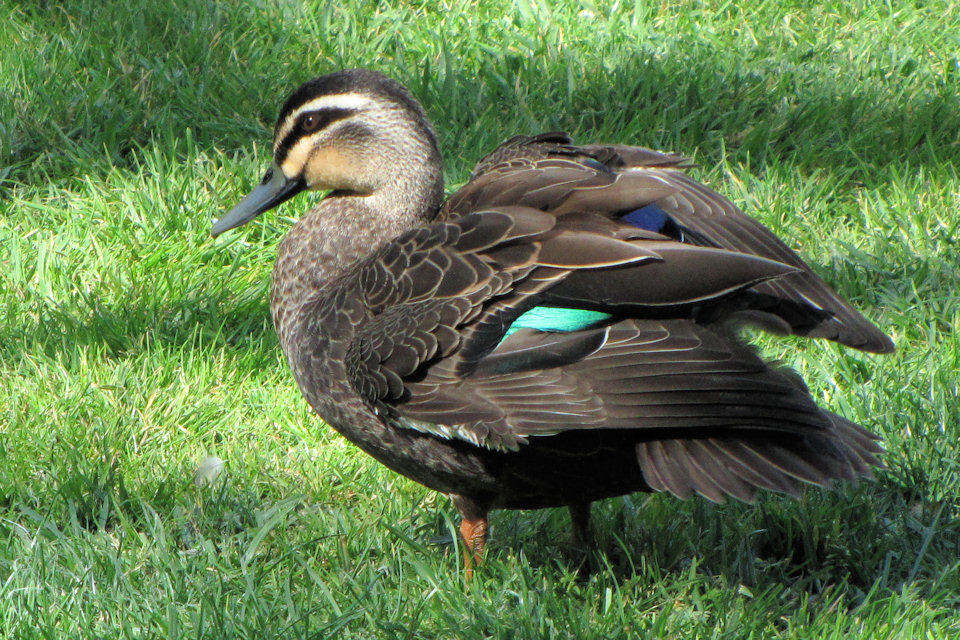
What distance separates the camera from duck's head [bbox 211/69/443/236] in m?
3.19

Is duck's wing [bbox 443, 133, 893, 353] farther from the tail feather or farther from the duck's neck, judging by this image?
the tail feather

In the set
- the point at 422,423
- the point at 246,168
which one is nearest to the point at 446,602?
the point at 422,423

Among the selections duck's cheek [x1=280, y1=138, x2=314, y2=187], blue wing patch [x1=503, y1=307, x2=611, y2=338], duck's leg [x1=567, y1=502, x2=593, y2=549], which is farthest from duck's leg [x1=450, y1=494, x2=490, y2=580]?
duck's cheek [x1=280, y1=138, x2=314, y2=187]

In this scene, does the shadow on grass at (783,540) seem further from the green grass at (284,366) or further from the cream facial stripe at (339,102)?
the cream facial stripe at (339,102)

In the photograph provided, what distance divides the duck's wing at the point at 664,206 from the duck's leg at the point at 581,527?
2.37 ft

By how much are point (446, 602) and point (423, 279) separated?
80 centimetres

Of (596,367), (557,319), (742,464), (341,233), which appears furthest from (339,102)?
(742,464)

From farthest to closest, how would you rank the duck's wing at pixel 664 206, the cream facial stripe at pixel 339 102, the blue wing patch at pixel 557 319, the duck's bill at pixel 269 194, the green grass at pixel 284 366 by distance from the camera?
the duck's bill at pixel 269 194 → the cream facial stripe at pixel 339 102 → the green grass at pixel 284 366 → the duck's wing at pixel 664 206 → the blue wing patch at pixel 557 319

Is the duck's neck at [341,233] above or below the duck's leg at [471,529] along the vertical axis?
above

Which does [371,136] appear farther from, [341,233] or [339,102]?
[341,233]

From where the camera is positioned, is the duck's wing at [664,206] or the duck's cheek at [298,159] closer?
the duck's wing at [664,206]

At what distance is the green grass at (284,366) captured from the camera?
284 cm

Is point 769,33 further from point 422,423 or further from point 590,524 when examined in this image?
point 422,423

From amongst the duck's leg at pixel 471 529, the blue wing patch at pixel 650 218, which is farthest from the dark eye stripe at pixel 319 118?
the duck's leg at pixel 471 529
